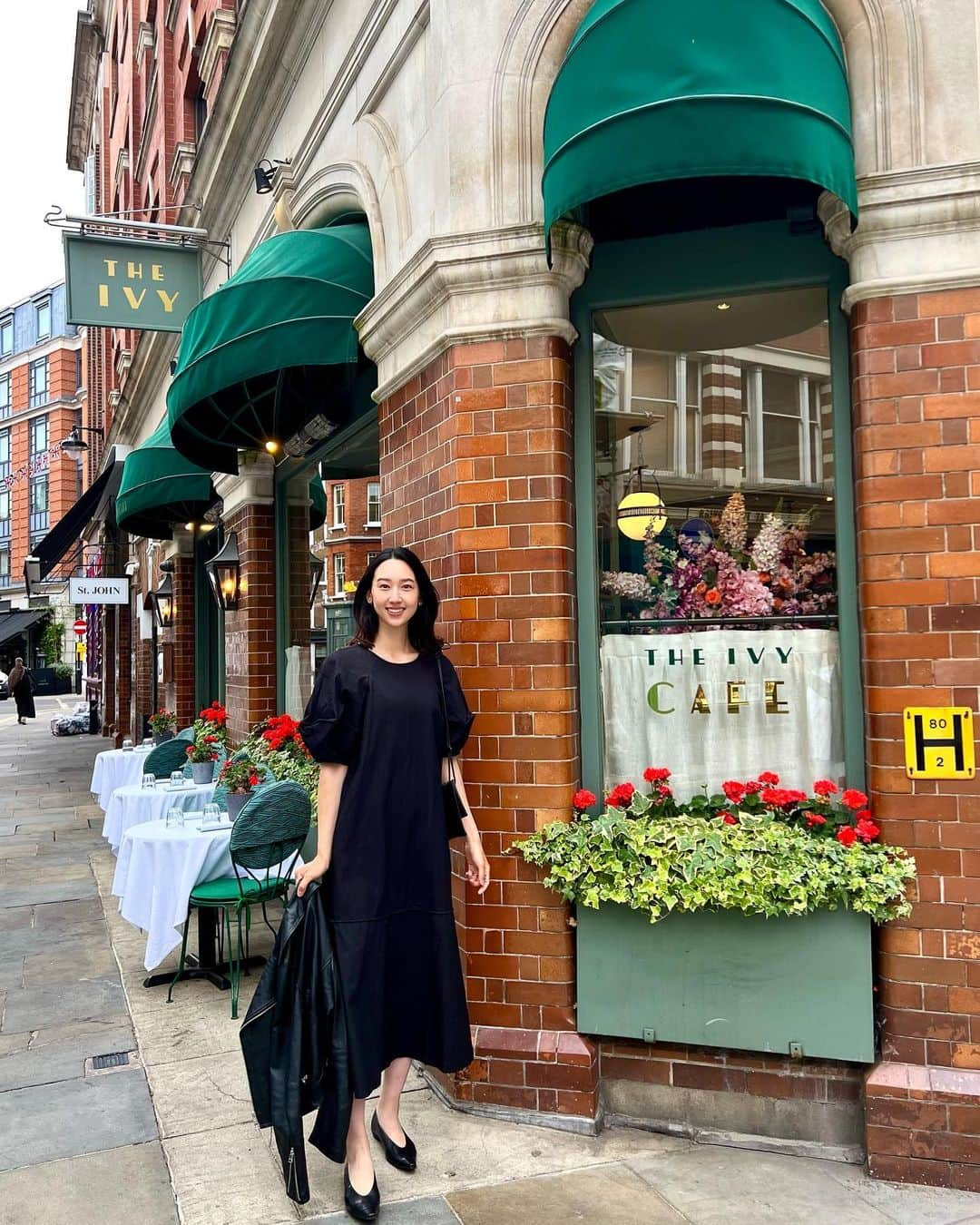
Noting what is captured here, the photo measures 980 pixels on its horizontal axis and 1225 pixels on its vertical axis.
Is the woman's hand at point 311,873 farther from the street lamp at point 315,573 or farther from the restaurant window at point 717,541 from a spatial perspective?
the street lamp at point 315,573

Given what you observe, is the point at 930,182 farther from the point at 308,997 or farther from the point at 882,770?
the point at 308,997

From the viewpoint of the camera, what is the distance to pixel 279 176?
685 centimetres

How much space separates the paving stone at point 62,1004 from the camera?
16.0 ft

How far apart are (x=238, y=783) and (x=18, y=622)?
51011mm

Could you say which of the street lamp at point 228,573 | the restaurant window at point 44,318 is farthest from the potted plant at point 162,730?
the restaurant window at point 44,318

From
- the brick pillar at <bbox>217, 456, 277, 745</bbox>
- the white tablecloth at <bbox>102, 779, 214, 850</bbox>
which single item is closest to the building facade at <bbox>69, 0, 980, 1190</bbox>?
the white tablecloth at <bbox>102, 779, 214, 850</bbox>

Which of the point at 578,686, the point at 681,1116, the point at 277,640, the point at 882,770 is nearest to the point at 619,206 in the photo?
the point at 578,686

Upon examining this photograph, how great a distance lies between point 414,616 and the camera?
3.30 metres

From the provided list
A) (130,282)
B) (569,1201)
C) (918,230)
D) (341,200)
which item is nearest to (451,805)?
(569,1201)

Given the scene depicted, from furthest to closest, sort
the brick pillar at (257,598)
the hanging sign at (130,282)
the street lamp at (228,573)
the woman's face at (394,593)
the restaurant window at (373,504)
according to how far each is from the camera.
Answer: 1. the street lamp at (228,573)
2. the hanging sign at (130,282)
3. the brick pillar at (257,598)
4. the restaurant window at (373,504)
5. the woman's face at (394,593)

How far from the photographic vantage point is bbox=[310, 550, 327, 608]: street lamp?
7742 mm

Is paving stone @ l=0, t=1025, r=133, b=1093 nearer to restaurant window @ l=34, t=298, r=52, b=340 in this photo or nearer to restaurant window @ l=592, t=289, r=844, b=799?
restaurant window @ l=592, t=289, r=844, b=799

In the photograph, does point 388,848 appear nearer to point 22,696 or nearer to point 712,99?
point 712,99

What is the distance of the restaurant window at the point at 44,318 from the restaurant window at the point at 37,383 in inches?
65.6
